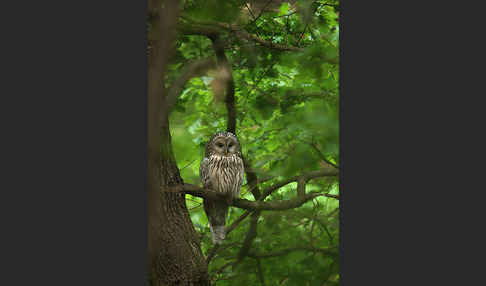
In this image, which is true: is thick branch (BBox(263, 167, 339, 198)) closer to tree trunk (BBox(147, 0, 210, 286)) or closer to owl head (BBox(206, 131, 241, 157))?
owl head (BBox(206, 131, 241, 157))

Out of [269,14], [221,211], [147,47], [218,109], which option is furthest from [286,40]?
[221,211]

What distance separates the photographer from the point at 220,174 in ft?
16.7

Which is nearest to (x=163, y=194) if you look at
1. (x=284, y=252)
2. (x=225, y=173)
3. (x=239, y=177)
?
(x=225, y=173)

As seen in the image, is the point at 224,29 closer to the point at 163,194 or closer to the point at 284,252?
the point at 163,194

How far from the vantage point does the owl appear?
507 centimetres

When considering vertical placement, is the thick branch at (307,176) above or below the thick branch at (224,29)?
below

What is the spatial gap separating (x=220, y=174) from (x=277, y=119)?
0.66 metres

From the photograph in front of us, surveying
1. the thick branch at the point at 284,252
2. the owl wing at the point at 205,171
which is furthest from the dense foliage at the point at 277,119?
the owl wing at the point at 205,171

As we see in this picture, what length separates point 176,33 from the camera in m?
4.77

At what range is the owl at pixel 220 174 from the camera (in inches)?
199

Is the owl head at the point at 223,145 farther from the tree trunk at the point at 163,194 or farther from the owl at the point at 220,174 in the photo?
the tree trunk at the point at 163,194

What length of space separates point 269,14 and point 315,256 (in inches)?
80.0

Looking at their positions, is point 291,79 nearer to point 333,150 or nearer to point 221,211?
point 333,150

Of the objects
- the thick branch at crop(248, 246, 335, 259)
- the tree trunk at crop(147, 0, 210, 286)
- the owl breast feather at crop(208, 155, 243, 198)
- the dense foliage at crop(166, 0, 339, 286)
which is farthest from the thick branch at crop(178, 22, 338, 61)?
the thick branch at crop(248, 246, 335, 259)
